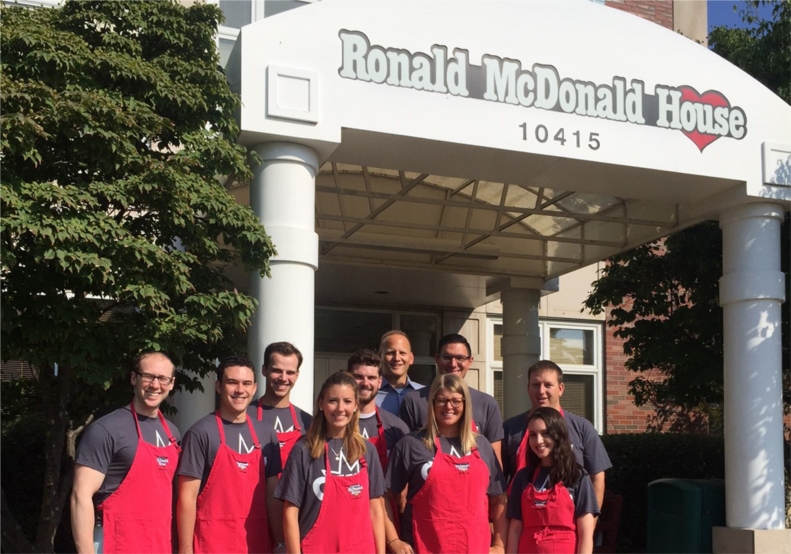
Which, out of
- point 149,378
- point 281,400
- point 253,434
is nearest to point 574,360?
point 281,400

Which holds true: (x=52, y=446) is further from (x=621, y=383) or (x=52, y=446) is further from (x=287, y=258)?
(x=621, y=383)

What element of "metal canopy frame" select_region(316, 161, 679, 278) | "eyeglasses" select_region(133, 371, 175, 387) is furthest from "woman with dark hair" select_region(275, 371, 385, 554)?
"metal canopy frame" select_region(316, 161, 679, 278)

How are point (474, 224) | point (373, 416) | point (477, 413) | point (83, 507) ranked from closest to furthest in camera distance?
point (83, 507) → point (373, 416) → point (477, 413) → point (474, 224)

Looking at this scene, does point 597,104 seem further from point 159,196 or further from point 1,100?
point 1,100

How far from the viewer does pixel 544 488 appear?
5641 millimetres

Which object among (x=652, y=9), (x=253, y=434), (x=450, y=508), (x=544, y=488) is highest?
(x=652, y=9)

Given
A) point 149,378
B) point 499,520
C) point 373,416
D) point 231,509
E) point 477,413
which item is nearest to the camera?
point 149,378

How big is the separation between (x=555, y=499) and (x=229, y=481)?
1906 millimetres

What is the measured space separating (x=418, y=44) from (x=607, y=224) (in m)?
4.98

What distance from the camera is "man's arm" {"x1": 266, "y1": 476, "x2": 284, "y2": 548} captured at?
210 inches

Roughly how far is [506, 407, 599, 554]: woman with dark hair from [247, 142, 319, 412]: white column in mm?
2187

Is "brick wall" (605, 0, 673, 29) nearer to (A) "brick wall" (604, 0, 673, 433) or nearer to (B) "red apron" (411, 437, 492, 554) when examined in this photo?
(A) "brick wall" (604, 0, 673, 433)

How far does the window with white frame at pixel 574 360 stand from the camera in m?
16.3

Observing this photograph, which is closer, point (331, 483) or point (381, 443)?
point (331, 483)
